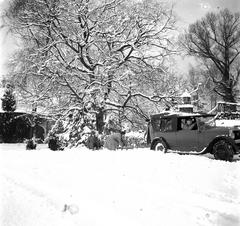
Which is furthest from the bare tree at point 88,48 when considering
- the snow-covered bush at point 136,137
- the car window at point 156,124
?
the car window at point 156,124

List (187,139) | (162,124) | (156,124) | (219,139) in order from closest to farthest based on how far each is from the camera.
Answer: (219,139), (187,139), (162,124), (156,124)

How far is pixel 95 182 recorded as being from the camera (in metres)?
6.72

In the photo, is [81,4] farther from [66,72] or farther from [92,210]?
[92,210]

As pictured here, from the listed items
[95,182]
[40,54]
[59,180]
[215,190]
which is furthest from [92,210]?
[40,54]

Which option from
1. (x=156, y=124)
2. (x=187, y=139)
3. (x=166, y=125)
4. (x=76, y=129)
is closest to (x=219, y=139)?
(x=187, y=139)

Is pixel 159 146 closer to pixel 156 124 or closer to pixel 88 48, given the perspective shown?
pixel 156 124

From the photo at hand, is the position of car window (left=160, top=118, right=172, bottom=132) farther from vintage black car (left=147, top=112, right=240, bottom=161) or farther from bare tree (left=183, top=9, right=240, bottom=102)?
bare tree (left=183, top=9, right=240, bottom=102)

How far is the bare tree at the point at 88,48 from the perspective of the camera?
19875 millimetres

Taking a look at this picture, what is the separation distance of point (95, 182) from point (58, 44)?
16058 mm

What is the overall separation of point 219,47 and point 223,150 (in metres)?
29.8

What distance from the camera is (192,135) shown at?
12086 millimetres

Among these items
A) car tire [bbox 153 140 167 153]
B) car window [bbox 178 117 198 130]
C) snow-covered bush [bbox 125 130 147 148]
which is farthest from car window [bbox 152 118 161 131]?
snow-covered bush [bbox 125 130 147 148]

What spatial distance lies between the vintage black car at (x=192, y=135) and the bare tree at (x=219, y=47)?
2367 centimetres

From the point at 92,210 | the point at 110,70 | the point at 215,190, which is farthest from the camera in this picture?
the point at 110,70
